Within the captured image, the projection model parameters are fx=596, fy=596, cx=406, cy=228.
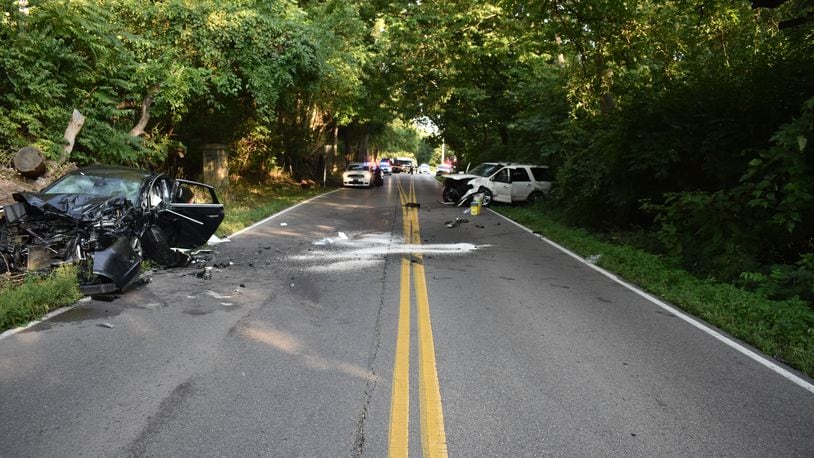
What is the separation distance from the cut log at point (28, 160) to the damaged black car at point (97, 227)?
8.35 ft

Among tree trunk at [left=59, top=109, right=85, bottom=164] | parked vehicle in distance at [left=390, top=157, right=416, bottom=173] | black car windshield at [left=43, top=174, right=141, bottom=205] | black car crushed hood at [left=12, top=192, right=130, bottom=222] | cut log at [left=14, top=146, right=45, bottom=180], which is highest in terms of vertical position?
tree trunk at [left=59, top=109, right=85, bottom=164]

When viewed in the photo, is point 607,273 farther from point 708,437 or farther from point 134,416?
point 134,416

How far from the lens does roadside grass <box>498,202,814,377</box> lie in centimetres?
598

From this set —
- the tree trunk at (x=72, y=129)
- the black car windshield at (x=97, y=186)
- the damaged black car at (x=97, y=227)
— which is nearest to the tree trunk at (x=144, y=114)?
the tree trunk at (x=72, y=129)

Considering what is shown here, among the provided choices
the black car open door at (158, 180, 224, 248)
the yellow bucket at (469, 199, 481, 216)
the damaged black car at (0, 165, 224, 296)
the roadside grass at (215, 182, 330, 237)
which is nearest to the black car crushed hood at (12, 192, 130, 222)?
the damaged black car at (0, 165, 224, 296)

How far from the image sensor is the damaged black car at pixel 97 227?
7324 mm

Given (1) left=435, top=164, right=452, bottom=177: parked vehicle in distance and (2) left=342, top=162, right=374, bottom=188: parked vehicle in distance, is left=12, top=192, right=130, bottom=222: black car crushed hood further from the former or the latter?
(1) left=435, top=164, right=452, bottom=177: parked vehicle in distance

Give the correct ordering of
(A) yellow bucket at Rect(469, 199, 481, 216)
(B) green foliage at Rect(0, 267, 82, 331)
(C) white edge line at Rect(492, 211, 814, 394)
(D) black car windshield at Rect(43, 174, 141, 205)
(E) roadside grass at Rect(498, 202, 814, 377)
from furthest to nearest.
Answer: (A) yellow bucket at Rect(469, 199, 481, 216) → (D) black car windshield at Rect(43, 174, 141, 205) → (B) green foliage at Rect(0, 267, 82, 331) → (E) roadside grass at Rect(498, 202, 814, 377) → (C) white edge line at Rect(492, 211, 814, 394)

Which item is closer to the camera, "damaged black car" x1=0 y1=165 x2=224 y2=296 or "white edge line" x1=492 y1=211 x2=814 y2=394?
"white edge line" x1=492 y1=211 x2=814 y2=394

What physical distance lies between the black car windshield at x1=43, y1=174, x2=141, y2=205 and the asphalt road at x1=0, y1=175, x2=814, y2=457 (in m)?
1.57

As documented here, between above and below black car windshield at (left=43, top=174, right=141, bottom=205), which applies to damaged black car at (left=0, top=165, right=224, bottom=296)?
below

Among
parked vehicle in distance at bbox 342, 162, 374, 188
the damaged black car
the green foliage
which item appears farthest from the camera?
parked vehicle in distance at bbox 342, 162, 374, 188

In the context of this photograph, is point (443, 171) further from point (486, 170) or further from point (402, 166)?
point (486, 170)

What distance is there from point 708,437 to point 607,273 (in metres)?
6.27
